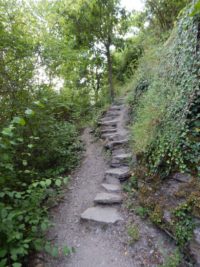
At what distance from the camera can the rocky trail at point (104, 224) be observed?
7.34 feet

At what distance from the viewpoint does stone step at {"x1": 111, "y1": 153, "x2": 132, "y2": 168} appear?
12.9ft

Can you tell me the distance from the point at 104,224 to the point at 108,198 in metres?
0.49

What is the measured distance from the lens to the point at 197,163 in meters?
2.47

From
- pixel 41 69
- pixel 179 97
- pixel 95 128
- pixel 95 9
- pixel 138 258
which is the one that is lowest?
pixel 138 258

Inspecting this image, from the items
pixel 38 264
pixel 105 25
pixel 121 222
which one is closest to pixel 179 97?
pixel 121 222

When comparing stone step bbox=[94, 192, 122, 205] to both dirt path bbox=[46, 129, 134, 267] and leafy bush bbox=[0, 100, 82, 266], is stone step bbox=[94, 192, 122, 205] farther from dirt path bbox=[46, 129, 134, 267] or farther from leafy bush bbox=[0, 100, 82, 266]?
leafy bush bbox=[0, 100, 82, 266]

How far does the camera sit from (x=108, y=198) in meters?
3.11

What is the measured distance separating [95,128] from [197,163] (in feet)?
13.0

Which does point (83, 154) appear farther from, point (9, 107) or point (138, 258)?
point (138, 258)

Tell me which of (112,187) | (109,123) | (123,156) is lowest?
(112,187)

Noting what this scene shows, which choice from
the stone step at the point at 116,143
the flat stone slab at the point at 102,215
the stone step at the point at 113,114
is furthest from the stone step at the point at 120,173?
the stone step at the point at 113,114

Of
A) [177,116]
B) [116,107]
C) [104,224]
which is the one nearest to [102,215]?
[104,224]

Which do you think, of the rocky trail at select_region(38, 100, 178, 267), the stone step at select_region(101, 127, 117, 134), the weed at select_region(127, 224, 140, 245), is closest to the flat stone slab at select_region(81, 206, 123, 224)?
the rocky trail at select_region(38, 100, 178, 267)

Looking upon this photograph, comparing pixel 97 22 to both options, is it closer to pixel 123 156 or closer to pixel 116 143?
pixel 116 143
